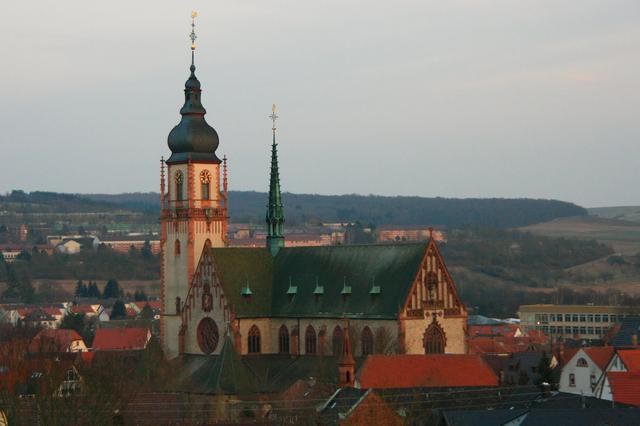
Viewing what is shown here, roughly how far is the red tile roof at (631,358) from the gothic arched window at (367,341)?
17.0 m

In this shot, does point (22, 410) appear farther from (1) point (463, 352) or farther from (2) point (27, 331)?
A: (2) point (27, 331)

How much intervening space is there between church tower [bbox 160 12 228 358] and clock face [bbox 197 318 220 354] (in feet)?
10.8

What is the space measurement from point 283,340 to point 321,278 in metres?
5.12

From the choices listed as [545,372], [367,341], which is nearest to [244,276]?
[367,341]

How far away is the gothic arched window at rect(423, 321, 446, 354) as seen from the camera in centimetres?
11456

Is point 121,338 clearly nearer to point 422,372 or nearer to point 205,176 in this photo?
point 205,176

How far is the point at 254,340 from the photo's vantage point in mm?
122500

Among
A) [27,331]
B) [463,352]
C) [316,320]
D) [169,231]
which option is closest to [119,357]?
[169,231]

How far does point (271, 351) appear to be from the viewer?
123 metres

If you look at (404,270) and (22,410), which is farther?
(404,270)

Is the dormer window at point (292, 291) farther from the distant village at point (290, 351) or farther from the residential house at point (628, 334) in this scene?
the residential house at point (628, 334)

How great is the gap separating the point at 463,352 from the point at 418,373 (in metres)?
9.65

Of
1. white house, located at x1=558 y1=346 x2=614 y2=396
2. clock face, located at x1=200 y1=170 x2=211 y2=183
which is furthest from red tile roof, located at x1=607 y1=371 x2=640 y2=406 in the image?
clock face, located at x1=200 y1=170 x2=211 y2=183

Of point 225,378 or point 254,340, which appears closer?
point 225,378
